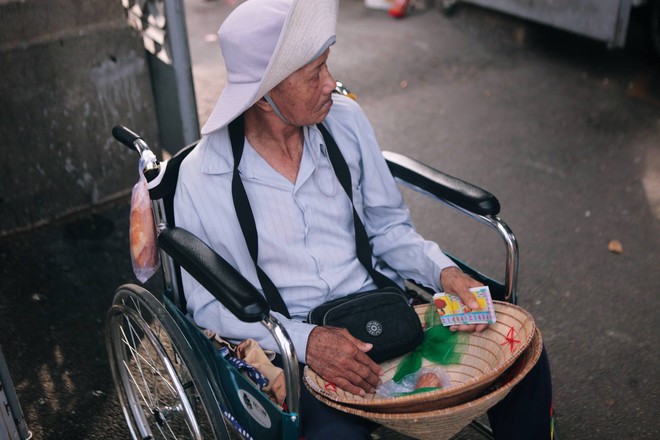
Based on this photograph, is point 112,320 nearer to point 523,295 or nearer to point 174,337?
point 174,337

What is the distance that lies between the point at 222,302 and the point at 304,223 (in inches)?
19.0

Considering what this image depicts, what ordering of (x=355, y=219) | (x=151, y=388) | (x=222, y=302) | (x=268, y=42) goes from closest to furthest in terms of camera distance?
1. (x=222, y=302)
2. (x=268, y=42)
3. (x=355, y=219)
4. (x=151, y=388)

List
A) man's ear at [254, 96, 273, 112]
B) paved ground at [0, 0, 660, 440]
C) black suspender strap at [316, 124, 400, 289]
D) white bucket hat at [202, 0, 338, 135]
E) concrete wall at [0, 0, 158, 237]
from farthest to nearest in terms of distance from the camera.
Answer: concrete wall at [0, 0, 158, 237] → paved ground at [0, 0, 660, 440] → black suspender strap at [316, 124, 400, 289] → man's ear at [254, 96, 273, 112] → white bucket hat at [202, 0, 338, 135]

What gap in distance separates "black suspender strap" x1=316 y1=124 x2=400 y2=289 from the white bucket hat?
1.17 feet

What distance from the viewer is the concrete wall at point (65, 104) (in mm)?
3844

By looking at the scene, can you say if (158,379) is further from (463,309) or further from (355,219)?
(463,309)

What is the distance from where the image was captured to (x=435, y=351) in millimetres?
2375

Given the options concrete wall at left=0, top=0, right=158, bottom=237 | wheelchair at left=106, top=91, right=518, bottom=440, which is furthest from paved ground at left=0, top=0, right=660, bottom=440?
wheelchair at left=106, top=91, right=518, bottom=440

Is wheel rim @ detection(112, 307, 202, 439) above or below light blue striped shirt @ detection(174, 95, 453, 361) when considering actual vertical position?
below

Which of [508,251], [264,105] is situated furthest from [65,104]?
[508,251]

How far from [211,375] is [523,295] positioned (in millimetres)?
1819

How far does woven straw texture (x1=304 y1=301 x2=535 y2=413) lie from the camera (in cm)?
197

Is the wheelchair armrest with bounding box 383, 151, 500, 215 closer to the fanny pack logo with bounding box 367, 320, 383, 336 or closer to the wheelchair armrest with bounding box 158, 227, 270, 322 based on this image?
the fanny pack logo with bounding box 367, 320, 383, 336

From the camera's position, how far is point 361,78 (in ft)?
19.3
